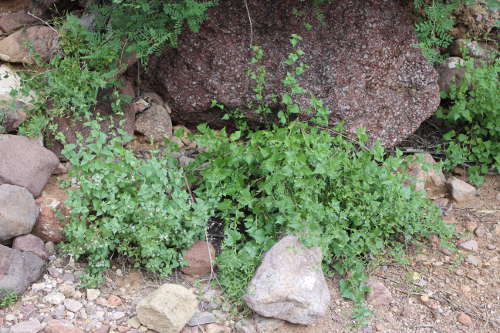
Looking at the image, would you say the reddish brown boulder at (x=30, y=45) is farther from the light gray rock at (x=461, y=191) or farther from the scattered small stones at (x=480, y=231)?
the scattered small stones at (x=480, y=231)

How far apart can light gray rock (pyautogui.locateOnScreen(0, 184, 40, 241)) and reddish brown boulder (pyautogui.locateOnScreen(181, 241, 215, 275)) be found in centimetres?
83

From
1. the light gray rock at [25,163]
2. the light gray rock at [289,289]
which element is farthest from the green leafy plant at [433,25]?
the light gray rock at [25,163]

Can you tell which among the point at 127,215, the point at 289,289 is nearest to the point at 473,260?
the point at 289,289

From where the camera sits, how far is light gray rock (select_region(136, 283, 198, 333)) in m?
2.67

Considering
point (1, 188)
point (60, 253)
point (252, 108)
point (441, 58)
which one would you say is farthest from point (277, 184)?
point (441, 58)

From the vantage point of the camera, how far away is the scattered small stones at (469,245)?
11.7 ft

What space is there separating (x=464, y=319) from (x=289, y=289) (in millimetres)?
1006

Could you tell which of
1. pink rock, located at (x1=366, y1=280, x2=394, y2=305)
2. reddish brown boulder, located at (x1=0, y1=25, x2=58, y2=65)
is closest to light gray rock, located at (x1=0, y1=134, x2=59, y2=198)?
reddish brown boulder, located at (x1=0, y1=25, x2=58, y2=65)

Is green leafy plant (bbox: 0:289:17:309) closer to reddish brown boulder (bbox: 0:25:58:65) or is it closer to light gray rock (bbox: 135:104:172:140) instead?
light gray rock (bbox: 135:104:172:140)

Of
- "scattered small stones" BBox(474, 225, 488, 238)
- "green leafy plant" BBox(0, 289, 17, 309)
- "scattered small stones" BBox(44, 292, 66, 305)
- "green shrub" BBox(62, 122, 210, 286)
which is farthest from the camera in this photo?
"scattered small stones" BBox(474, 225, 488, 238)

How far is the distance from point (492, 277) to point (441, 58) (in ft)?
5.67

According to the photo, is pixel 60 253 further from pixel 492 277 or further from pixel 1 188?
pixel 492 277

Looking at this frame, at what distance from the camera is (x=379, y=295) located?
3156 millimetres

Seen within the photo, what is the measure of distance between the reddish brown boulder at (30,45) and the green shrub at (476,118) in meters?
2.78
